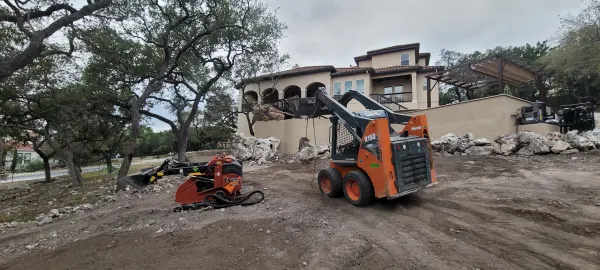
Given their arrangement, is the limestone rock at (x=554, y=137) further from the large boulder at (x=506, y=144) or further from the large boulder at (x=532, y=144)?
the large boulder at (x=506, y=144)

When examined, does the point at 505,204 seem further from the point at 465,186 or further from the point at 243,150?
the point at 243,150

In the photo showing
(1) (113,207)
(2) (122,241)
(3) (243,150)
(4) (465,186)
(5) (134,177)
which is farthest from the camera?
(3) (243,150)

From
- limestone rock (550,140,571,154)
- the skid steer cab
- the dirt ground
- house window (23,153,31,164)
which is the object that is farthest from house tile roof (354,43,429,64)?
house window (23,153,31,164)

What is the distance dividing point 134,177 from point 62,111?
10205 mm

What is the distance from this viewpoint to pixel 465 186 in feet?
21.6

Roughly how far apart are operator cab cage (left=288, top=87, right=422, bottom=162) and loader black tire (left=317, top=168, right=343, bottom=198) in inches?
12.8

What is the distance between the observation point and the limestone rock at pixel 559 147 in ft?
31.0

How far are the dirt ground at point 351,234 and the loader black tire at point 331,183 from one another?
22cm

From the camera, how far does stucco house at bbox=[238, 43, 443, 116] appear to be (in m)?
21.4

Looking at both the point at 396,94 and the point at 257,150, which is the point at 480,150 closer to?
the point at 396,94

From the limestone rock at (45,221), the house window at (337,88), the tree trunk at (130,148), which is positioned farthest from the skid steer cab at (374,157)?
the house window at (337,88)

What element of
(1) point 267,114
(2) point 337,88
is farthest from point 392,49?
(1) point 267,114

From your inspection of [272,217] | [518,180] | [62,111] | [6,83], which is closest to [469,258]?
[272,217]

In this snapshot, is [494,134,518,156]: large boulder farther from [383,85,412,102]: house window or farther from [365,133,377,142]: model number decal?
Answer: [383,85,412,102]: house window
